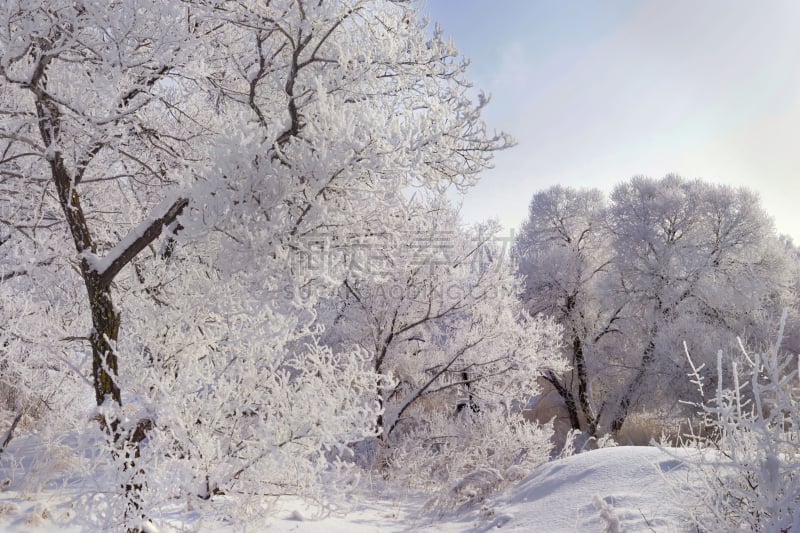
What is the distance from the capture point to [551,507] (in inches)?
197

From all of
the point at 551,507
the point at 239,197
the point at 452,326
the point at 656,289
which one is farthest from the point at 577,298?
the point at 239,197

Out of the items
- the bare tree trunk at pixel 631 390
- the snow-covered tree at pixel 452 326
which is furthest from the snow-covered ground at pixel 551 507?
the bare tree trunk at pixel 631 390

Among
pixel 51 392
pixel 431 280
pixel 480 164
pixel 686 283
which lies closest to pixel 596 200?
pixel 686 283

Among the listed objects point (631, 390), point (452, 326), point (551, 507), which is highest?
point (452, 326)

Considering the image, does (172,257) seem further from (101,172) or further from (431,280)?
(431,280)

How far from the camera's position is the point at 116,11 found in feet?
11.8

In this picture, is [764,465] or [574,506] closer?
[764,465]

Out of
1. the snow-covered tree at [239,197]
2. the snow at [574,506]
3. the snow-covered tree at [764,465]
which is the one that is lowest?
the snow at [574,506]

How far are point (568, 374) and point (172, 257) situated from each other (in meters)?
15.6

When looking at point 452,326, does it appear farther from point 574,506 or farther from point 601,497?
point 601,497

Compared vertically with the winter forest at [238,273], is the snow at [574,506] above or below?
below

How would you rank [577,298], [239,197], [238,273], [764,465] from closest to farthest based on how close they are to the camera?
1. [764,465]
2. [239,197]
3. [238,273]
4. [577,298]

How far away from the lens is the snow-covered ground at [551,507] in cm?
414

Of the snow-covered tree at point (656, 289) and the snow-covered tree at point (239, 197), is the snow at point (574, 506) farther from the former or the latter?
the snow-covered tree at point (656, 289)
